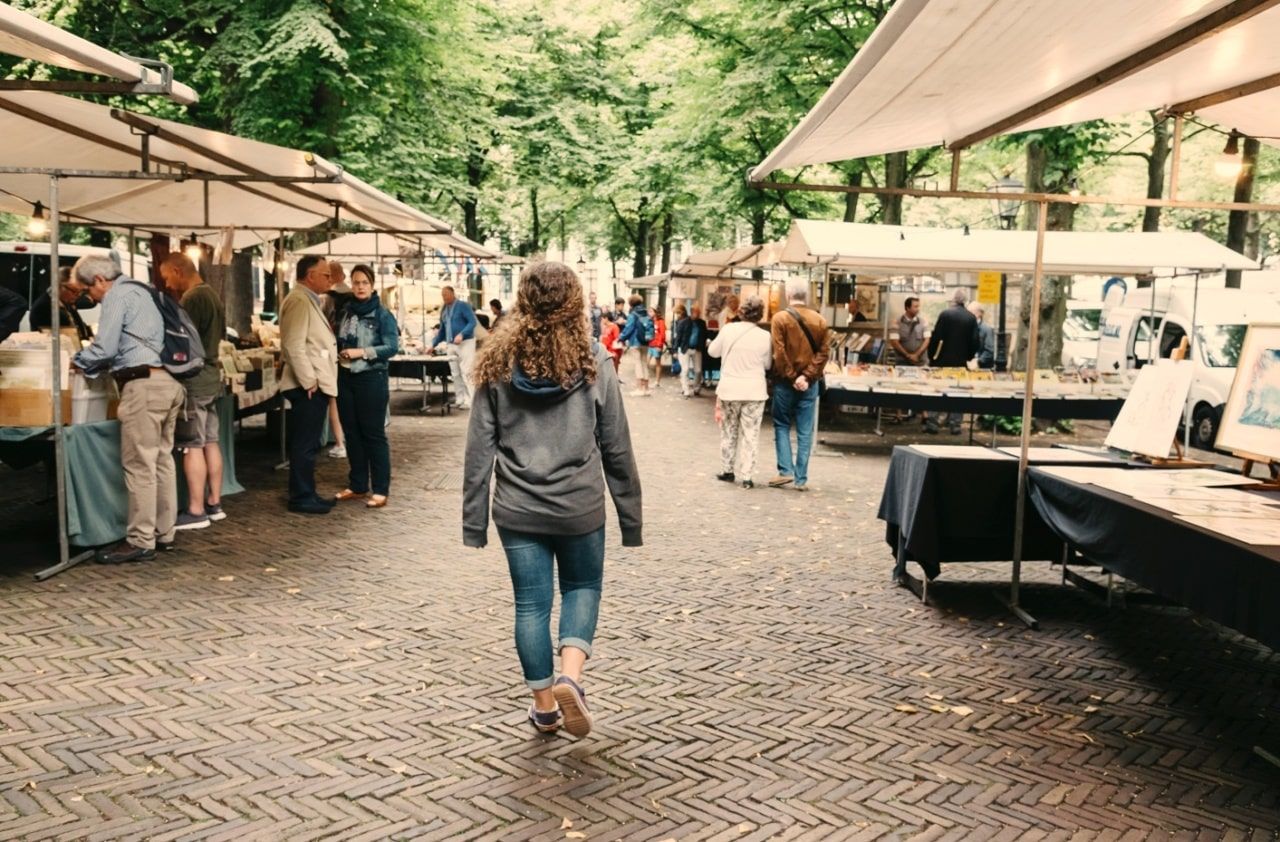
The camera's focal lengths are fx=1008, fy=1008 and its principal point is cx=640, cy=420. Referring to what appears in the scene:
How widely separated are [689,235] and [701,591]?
34.2m

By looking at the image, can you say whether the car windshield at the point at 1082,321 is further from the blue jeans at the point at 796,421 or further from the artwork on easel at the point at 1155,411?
the artwork on easel at the point at 1155,411

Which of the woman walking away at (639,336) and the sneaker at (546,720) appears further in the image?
the woman walking away at (639,336)

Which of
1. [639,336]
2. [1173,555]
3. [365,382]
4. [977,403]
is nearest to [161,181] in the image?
[365,382]

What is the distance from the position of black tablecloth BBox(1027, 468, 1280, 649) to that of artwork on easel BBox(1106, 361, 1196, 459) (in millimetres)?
714

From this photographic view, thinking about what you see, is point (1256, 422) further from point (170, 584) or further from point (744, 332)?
point (170, 584)

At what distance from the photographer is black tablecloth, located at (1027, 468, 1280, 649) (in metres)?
3.51

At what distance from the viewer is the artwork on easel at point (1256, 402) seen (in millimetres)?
4852

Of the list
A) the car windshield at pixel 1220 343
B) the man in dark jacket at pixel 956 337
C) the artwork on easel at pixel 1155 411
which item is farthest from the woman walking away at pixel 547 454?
the car windshield at pixel 1220 343

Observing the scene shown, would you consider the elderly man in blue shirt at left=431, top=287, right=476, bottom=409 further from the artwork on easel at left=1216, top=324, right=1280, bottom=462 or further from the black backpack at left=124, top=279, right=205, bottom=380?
the artwork on easel at left=1216, top=324, right=1280, bottom=462

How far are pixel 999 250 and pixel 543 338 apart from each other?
34.5 ft

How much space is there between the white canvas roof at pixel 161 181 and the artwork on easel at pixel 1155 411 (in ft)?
17.2

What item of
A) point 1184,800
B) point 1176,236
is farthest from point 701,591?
point 1176,236

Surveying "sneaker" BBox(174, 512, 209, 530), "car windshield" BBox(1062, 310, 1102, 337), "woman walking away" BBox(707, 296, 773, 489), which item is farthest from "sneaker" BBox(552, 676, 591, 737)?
"car windshield" BBox(1062, 310, 1102, 337)

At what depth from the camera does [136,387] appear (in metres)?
6.40
